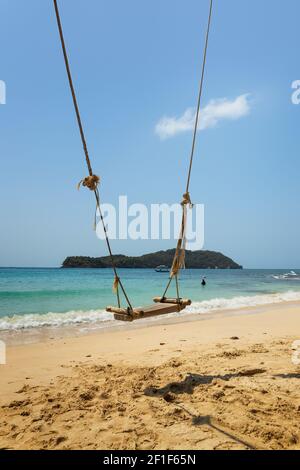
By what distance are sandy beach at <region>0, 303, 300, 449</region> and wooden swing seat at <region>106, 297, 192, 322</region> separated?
732 mm

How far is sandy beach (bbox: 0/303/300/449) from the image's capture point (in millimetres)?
2516

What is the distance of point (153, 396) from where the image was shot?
3.29 metres

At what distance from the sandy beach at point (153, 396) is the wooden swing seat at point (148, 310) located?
0.73 meters

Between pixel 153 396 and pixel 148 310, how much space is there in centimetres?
88

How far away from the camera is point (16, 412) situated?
121 inches

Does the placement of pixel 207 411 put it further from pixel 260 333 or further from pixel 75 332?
pixel 75 332

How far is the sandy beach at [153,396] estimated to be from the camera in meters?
2.52

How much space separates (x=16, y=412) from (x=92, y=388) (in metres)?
0.80
